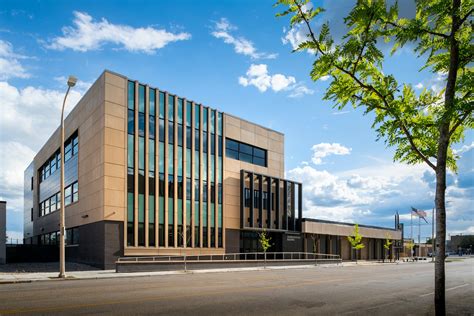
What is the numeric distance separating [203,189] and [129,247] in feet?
32.3

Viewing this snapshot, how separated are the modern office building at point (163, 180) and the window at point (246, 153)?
0.37 ft

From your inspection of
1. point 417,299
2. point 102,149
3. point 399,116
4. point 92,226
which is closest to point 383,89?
point 399,116

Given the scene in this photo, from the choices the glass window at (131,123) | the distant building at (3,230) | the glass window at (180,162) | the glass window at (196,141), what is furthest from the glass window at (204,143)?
the distant building at (3,230)

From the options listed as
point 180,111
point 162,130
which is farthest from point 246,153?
point 162,130

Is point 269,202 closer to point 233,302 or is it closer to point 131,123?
point 131,123

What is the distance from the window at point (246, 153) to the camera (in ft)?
144

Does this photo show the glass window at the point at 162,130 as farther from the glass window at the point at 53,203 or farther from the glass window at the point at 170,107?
the glass window at the point at 53,203

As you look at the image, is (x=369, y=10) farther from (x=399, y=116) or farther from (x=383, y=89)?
(x=399, y=116)

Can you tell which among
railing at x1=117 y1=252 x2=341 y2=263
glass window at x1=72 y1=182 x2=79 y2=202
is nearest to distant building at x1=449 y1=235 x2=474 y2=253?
railing at x1=117 y1=252 x2=341 y2=263

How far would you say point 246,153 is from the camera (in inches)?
1804

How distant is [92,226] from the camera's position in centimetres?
3428

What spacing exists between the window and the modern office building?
114mm

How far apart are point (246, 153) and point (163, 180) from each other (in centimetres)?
1217

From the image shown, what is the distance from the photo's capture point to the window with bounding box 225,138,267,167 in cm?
4391
